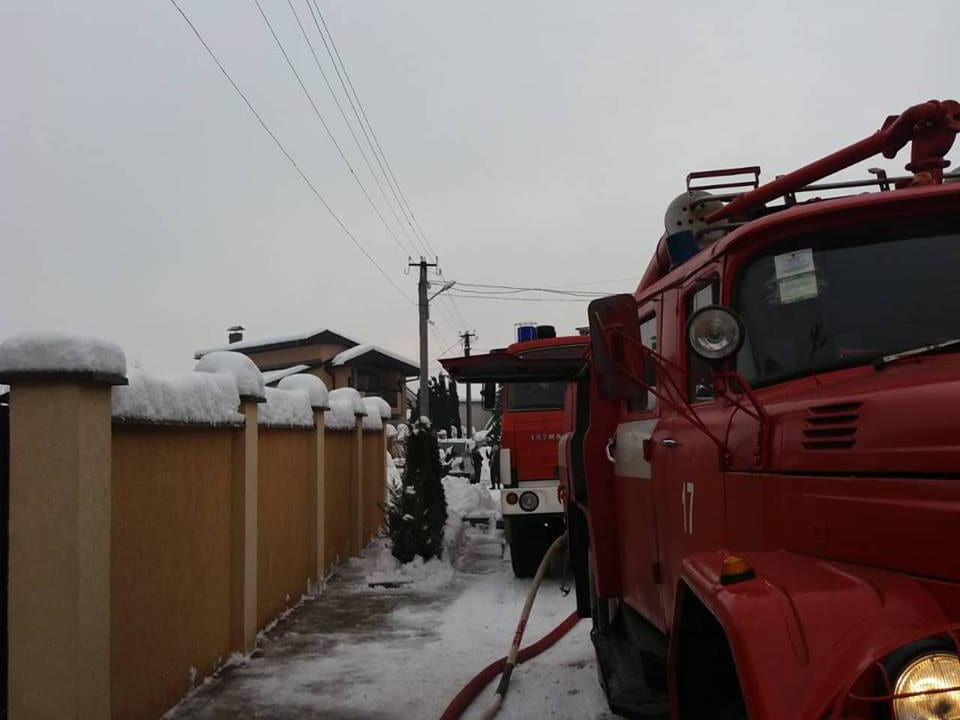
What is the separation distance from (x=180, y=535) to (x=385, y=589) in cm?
430

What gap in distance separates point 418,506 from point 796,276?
7926mm

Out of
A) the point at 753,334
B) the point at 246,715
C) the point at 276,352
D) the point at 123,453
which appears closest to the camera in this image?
the point at 753,334

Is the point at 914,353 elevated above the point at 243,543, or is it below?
above

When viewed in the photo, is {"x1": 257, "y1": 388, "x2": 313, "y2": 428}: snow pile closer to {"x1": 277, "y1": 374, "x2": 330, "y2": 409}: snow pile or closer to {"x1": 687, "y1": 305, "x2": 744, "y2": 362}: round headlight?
{"x1": 277, "y1": 374, "x2": 330, "y2": 409}: snow pile

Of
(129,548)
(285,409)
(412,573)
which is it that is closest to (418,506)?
(412,573)

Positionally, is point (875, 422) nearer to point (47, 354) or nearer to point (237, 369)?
point (47, 354)

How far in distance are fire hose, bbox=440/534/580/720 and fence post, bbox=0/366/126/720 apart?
2.10 metres

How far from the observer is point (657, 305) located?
4152mm

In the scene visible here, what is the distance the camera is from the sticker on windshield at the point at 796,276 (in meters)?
2.93

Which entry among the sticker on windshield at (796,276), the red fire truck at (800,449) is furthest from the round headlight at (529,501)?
the sticker on windshield at (796,276)

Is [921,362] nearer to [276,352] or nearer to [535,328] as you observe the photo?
[535,328]

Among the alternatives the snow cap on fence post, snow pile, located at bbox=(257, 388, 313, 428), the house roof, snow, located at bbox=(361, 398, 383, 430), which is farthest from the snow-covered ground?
the house roof

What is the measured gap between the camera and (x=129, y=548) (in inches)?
190

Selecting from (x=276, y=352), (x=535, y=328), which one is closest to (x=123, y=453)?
(x=535, y=328)
